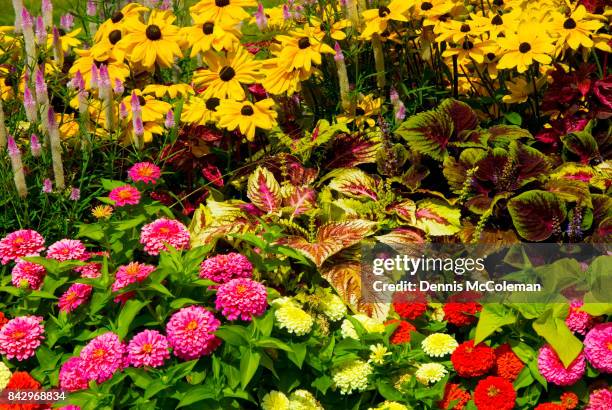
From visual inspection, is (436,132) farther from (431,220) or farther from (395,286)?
(395,286)

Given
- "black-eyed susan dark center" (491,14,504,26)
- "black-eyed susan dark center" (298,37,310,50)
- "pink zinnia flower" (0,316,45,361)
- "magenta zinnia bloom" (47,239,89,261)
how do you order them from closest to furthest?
"pink zinnia flower" (0,316,45,361)
"magenta zinnia bloom" (47,239,89,261)
"black-eyed susan dark center" (298,37,310,50)
"black-eyed susan dark center" (491,14,504,26)

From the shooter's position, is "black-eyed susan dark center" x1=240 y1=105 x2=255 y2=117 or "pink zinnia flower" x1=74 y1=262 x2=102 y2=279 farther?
"black-eyed susan dark center" x1=240 y1=105 x2=255 y2=117

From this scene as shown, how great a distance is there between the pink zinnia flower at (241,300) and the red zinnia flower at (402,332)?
18.8 inches

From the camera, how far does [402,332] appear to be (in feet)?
9.00

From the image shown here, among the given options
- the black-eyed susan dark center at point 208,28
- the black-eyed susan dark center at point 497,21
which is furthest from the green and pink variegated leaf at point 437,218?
the black-eyed susan dark center at point 208,28

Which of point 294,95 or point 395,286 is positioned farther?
point 294,95

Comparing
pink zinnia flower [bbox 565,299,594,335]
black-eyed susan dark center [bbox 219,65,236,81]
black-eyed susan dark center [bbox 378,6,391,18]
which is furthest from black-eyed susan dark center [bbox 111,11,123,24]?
pink zinnia flower [bbox 565,299,594,335]

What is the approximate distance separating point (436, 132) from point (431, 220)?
0.37 metres

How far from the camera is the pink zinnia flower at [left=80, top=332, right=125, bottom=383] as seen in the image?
237 cm

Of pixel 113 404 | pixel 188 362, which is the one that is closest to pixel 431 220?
pixel 188 362

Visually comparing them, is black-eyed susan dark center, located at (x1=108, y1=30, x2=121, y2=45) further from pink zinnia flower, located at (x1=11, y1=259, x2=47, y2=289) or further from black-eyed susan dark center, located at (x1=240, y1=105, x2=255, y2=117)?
pink zinnia flower, located at (x1=11, y1=259, x2=47, y2=289)

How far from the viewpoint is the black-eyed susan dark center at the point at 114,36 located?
3.44 meters

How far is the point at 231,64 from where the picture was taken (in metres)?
3.44

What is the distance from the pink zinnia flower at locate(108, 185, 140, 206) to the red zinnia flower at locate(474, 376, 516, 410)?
1.26 m
